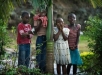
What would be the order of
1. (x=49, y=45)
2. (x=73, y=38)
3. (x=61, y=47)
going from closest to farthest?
1. (x=49, y=45)
2. (x=61, y=47)
3. (x=73, y=38)

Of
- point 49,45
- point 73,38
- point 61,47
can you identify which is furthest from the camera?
point 73,38

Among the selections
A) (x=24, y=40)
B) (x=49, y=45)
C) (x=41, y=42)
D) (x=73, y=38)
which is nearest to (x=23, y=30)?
(x=24, y=40)

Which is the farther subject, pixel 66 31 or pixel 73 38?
pixel 73 38

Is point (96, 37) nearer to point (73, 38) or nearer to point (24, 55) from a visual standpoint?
point (73, 38)

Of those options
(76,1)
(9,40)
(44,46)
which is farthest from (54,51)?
(76,1)

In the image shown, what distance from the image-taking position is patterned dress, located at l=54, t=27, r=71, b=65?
749 cm

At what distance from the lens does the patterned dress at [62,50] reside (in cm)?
749

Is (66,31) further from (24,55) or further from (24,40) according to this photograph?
(24,55)

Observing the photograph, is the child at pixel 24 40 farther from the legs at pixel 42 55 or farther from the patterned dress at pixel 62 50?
the patterned dress at pixel 62 50

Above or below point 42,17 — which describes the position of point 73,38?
below

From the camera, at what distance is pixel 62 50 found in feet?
24.6

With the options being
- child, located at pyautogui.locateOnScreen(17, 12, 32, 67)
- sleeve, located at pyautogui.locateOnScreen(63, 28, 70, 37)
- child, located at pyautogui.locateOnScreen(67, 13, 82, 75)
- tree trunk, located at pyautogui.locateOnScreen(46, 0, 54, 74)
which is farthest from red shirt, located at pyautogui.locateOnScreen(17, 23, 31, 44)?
child, located at pyautogui.locateOnScreen(67, 13, 82, 75)

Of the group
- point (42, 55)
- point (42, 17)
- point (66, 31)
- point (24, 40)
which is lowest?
point (42, 55)

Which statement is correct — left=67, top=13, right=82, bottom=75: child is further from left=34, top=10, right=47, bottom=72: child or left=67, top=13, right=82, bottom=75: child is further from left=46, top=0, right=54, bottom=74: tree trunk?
left=34, top=10, right=47, bottom=72: child
